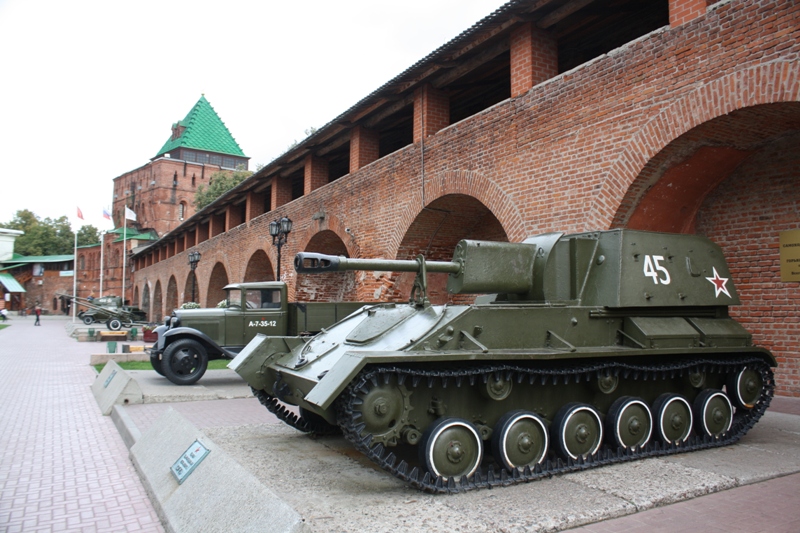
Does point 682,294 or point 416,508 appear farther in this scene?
point 682,294

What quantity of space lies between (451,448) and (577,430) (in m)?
1.25

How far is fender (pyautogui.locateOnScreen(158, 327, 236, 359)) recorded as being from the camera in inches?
425

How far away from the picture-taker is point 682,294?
19.9ft

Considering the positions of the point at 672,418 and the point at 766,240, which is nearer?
the point at 672,418

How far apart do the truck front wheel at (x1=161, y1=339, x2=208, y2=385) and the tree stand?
221 ft

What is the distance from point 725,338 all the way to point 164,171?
57.9m

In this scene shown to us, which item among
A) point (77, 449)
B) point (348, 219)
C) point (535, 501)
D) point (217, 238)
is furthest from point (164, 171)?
point (535, 501)

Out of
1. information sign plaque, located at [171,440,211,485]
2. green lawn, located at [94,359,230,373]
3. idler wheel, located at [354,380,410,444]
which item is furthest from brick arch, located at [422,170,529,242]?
green lawn, located at [94,359,230,373]

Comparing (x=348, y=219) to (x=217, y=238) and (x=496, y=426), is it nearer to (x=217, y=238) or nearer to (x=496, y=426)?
(x=496, y=426)

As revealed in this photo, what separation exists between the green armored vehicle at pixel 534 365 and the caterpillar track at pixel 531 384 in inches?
0.6

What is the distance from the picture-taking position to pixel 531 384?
5.20 m

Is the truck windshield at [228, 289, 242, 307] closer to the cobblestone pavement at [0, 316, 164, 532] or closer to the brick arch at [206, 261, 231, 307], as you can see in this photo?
the cobblestone pavement at [0, 316, 164, 532]

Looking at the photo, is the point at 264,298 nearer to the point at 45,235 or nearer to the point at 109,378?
the point at 109,378

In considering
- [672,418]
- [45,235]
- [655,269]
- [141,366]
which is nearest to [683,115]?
[655,269]
